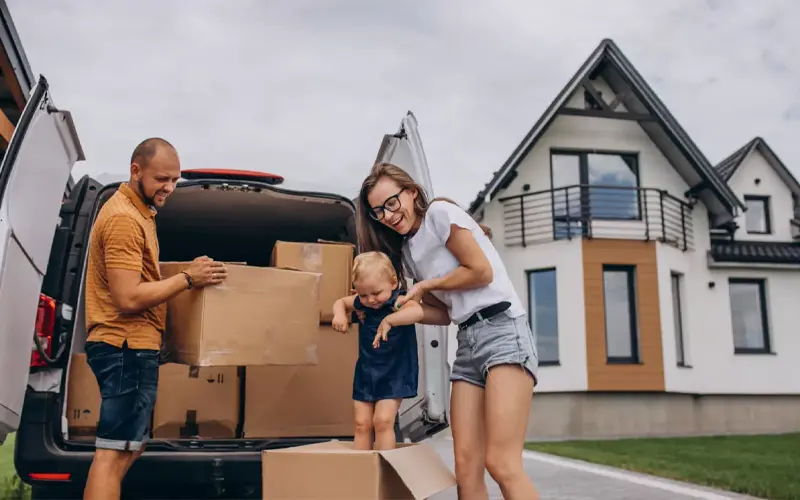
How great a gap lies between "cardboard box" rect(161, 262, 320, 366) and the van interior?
603 millimetres

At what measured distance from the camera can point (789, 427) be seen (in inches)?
664

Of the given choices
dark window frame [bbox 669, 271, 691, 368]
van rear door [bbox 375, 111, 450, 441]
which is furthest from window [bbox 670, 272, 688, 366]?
van rear door [bbox 375, 111, 450, 441]

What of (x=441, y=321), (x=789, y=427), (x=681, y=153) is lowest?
(x=789, y=427)

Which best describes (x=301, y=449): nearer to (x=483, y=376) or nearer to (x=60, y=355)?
(x=483, y=376)

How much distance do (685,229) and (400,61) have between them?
31.7ft

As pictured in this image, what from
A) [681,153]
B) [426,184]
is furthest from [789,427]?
[426,184]

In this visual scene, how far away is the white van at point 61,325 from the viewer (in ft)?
9.65

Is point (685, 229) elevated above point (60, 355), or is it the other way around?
point (685, 229)

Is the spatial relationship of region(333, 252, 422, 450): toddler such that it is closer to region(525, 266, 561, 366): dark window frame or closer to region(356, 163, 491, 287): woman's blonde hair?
region(356, 163, 491, 287): woman's blonde hair

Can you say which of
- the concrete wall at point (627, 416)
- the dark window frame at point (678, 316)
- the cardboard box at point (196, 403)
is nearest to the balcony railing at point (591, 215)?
the dark window frame at point (678, 316)

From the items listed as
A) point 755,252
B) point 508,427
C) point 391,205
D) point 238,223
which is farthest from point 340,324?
point 755,252

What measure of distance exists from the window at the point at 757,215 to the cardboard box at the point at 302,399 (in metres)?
17.5

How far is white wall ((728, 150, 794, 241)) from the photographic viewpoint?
62.5 ft

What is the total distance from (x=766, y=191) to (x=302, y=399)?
18.1m
